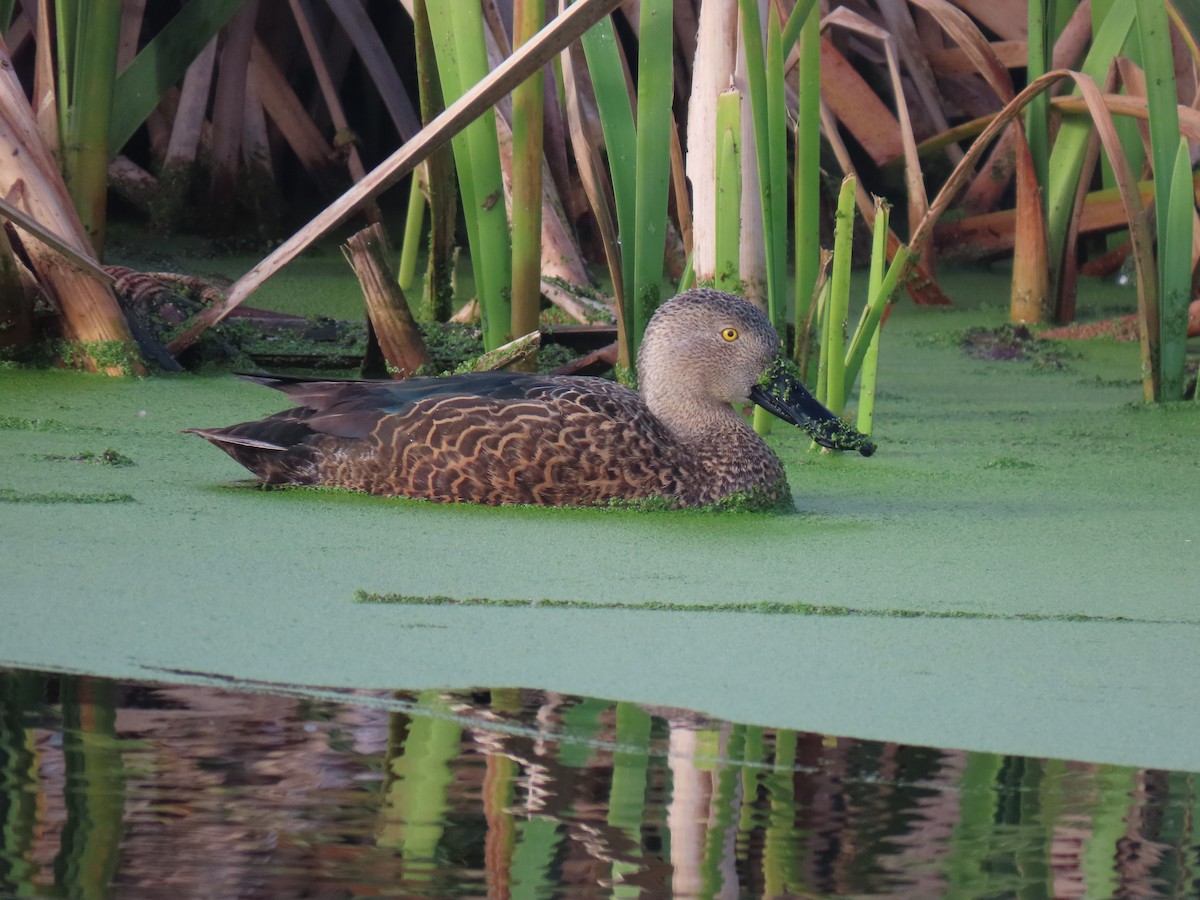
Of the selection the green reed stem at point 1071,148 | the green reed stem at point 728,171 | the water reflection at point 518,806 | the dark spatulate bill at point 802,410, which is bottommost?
the water reflection at point 518,806

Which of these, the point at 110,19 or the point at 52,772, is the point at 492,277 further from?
the point at 52,772

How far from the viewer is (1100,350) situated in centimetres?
639

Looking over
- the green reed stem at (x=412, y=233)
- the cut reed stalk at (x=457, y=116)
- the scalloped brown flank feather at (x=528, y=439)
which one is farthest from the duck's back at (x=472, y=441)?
the green reed stem at (x=412, y=233)

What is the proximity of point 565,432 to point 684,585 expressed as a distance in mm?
785

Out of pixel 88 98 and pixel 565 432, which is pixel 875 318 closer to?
pixel 565 432

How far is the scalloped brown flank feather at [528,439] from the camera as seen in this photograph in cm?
400

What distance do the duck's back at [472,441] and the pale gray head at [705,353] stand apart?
0.16 metres

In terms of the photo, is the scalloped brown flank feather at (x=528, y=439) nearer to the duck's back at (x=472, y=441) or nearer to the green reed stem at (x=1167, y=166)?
the duck's back at (x=472, y=441)

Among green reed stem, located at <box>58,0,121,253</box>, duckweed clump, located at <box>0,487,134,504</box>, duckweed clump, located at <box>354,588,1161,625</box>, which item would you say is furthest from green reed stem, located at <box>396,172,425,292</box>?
duckweed clump, located at <box>354,588,1161,625</box>

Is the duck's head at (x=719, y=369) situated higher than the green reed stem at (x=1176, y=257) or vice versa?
the green reed stem at (x=1176, y=257)

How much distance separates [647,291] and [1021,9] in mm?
3618

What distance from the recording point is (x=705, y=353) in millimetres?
4309

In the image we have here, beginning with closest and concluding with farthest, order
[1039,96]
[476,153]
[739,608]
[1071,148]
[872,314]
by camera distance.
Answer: [739,608] → [872,314] → [476,153] → [1039,96] → [1071,148]

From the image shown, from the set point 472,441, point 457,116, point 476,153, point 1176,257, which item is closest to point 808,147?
point 476,153
